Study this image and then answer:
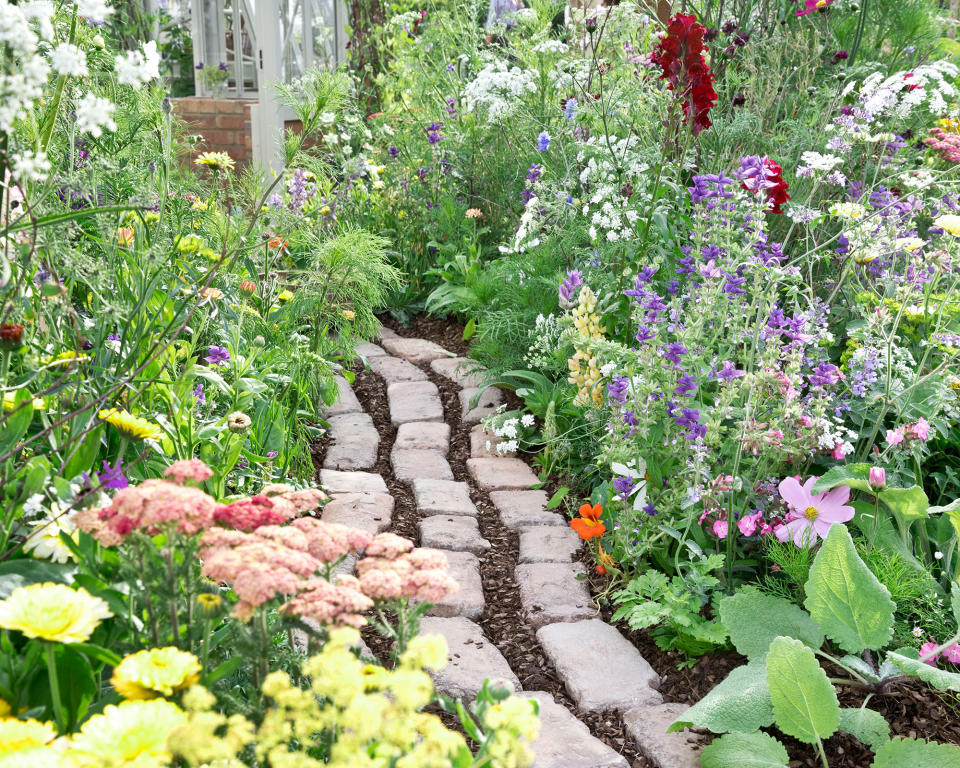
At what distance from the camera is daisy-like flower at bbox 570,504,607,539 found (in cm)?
233

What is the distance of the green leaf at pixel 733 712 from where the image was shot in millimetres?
1689

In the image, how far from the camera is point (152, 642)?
1.26 meters

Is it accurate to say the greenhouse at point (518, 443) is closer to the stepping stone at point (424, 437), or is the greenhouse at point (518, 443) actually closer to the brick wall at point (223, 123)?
the stepping stone at point (424, 437)

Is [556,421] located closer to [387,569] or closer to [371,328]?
[371,328]

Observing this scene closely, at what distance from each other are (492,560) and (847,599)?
3.33 ft

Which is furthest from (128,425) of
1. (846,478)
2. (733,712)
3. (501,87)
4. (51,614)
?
(501,87)

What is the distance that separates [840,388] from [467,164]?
9.61ft

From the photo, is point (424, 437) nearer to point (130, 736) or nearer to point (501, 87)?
point (501, 87)

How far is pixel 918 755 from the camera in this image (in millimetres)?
1563

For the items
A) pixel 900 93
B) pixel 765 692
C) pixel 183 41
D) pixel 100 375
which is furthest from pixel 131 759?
pixel 183 41

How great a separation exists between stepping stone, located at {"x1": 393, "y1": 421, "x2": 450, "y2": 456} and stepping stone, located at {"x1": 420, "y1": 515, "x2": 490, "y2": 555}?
0.54 m

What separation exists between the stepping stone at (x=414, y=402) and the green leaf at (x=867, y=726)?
2055 mm

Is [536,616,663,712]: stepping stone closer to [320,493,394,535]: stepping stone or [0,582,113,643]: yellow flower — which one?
[320,493,394,535]: stepping stone

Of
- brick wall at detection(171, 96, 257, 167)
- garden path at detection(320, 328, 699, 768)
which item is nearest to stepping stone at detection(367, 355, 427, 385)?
garden path at detection(320, 328, 699, 768)
